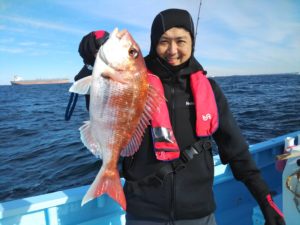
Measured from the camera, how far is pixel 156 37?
2.32 m

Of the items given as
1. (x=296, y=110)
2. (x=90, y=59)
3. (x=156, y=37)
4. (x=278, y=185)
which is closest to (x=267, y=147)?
(x=278, y=185)

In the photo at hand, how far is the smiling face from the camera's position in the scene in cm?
229

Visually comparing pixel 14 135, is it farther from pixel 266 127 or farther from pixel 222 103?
pixel 222 103

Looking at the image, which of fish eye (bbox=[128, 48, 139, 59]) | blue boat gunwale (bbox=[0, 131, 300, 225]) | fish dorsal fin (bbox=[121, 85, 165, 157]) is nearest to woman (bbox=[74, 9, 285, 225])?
fish dorsal fin (bbox=[121, 85, 165, 157])

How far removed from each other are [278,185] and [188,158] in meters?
3.37

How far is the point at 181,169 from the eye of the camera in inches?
92.3

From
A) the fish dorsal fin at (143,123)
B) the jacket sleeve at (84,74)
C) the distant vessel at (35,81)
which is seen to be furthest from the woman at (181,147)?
the distant vessel at (35,81)

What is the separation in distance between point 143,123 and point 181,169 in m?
0.50

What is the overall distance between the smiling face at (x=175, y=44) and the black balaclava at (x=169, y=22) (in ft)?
0.10

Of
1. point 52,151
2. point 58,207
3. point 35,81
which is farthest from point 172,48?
point 35,81

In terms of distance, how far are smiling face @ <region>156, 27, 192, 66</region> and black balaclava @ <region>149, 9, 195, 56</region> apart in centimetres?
3

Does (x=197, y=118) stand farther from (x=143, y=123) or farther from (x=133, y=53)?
(x=133, y=53)

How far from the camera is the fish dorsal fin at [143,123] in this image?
7.02ft

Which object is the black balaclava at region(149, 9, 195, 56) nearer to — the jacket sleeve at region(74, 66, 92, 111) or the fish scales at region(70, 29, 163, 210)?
the fish scales at region(70, 29, 163, 210)
